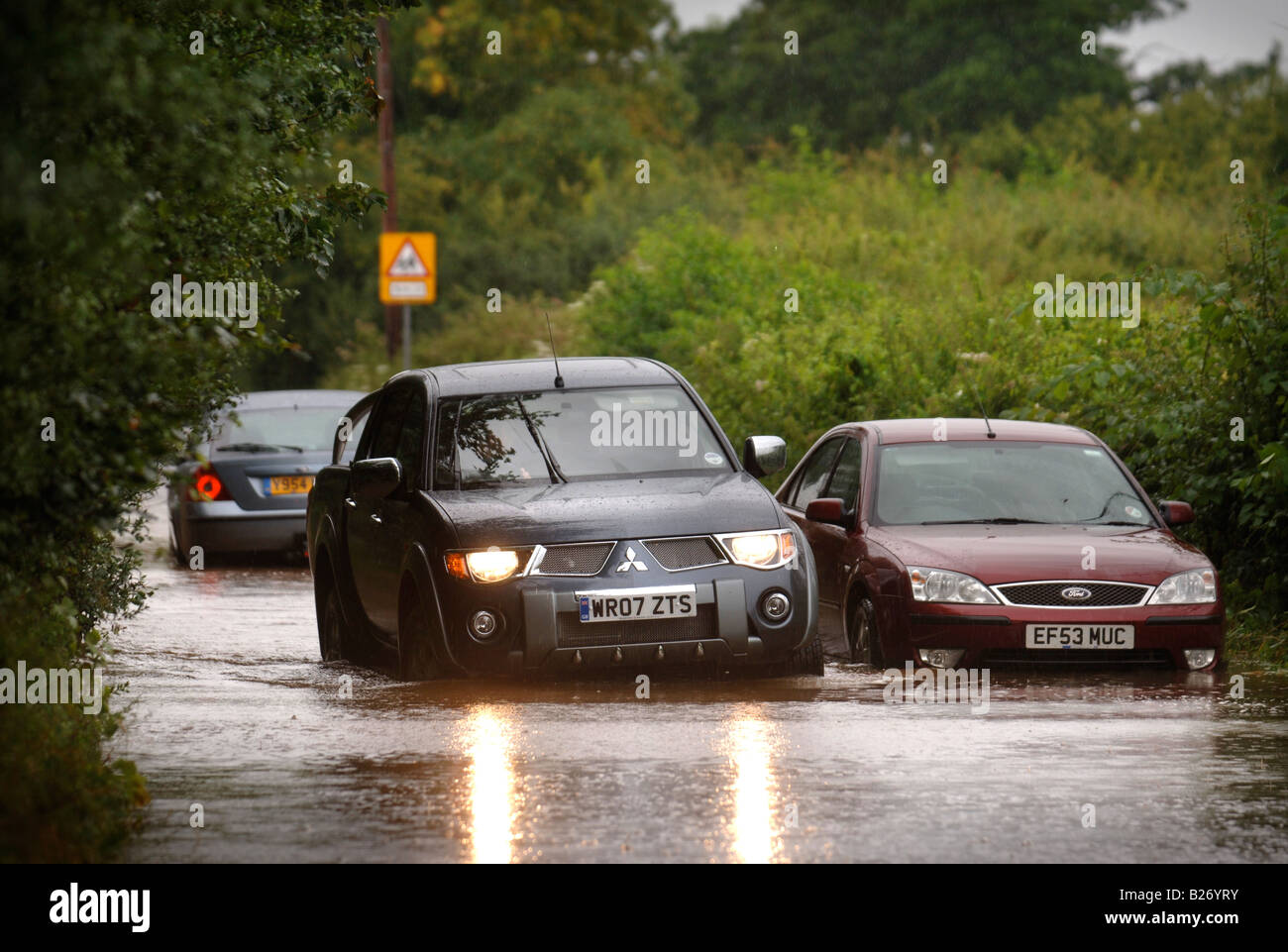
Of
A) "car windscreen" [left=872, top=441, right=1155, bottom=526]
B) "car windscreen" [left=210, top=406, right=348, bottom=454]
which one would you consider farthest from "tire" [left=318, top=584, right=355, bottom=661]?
"car windscreen" [left=210, top=406, right=348, bottom=454]

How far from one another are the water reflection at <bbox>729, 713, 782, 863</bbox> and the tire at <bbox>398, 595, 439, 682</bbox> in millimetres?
1935

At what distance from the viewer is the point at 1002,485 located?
42.8ft

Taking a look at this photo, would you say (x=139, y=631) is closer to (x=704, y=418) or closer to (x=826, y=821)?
(x=704, y=418)

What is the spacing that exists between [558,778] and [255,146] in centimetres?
261

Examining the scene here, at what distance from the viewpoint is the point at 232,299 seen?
33.2 ft

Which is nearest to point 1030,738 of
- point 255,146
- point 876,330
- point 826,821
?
point 826,821

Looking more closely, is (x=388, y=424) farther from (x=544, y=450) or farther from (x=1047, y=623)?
(x=1047, y=623)

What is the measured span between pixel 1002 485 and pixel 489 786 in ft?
18.5

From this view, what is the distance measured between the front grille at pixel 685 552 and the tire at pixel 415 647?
1205 mm

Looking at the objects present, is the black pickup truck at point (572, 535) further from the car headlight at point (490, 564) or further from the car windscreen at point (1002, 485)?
the car windscreen at point (1002, 485)

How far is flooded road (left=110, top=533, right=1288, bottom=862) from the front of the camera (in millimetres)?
7152

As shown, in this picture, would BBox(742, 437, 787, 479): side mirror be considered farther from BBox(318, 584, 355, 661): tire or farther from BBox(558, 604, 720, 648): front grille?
BBox(318, 584, 355, 661): tire

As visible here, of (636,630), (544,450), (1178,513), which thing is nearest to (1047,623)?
(1178,513)

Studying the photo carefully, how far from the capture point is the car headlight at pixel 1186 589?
11.7 m
